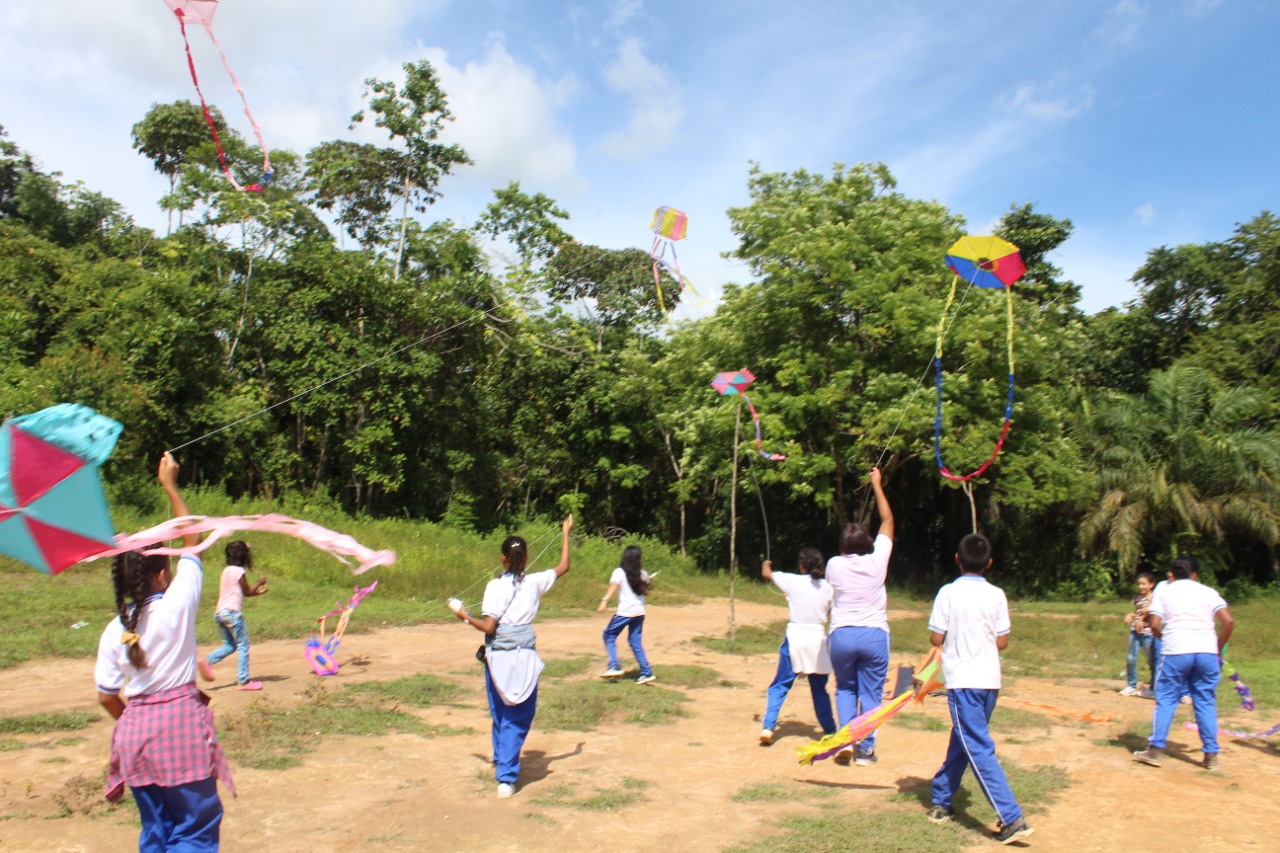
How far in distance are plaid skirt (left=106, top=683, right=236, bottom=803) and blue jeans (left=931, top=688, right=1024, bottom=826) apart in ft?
12.9

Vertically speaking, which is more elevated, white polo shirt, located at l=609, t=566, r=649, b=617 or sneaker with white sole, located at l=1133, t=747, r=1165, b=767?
white polo shirt, located at l=609, t=566, r=649, b=617

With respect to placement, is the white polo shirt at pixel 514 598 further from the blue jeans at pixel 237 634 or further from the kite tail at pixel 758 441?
the kite tail at pixel 758 441

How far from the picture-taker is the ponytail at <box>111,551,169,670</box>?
3.86 m

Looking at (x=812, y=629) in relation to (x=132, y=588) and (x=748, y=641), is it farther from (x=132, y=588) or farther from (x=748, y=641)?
(x=748, y=641)

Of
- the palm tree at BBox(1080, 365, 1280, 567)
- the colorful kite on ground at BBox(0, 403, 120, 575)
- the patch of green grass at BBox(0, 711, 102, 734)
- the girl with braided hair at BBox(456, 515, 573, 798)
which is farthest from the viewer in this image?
the palm tree at BBox(1080, 365, 1280, 567)

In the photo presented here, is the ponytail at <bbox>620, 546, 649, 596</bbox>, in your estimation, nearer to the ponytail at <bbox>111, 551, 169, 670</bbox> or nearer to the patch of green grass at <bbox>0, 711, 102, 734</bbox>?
the patch of green grass at <bbox>0, 711, 102, 734</bbox>

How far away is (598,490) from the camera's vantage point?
29297 mm

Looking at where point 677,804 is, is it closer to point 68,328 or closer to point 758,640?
point 758,640

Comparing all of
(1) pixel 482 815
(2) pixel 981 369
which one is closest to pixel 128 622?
(1) pixel 482 815

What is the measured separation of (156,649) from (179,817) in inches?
27.0

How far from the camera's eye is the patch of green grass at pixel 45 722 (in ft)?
23.2

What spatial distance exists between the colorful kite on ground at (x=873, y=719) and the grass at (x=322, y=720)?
2.97 metres

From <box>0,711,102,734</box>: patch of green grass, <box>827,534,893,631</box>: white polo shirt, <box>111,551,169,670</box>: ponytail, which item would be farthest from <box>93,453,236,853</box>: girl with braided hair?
<box>827,534,893,631</box>: white polo shirt

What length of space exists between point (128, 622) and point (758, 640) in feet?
36.1
